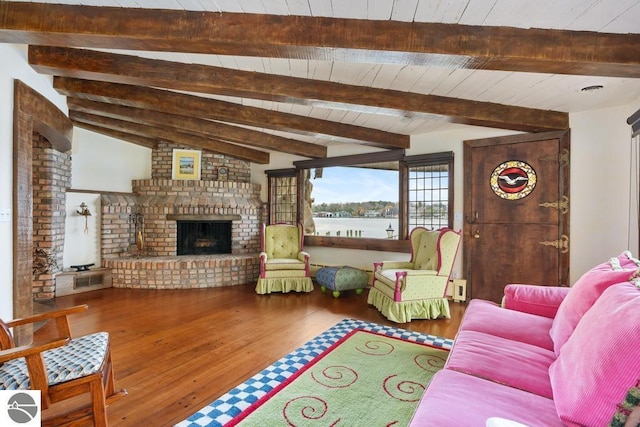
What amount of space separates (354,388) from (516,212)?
2900 millimetres

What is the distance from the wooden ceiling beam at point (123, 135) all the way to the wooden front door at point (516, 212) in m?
5.05

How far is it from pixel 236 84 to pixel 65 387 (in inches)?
90.5

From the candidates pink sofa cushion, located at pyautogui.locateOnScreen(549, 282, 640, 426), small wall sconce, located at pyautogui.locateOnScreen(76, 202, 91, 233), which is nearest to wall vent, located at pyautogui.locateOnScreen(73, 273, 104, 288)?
small wall sconce, located at pyautogui.locateOnScreen(76, 202, 91, 233)

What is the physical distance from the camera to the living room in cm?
244

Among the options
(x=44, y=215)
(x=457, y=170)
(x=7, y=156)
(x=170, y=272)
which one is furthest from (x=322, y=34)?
(x=44, y=215)

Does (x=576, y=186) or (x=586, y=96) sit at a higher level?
(x=586, y=96)

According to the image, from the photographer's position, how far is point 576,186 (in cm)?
339

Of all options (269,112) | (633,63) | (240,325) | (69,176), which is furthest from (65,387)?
(69,176)

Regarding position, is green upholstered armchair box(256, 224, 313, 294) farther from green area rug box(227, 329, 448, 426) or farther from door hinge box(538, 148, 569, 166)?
door hinge box(538, 148, 569, 166)

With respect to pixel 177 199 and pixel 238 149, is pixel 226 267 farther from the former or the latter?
pixel 238 149

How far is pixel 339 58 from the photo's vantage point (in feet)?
6.41

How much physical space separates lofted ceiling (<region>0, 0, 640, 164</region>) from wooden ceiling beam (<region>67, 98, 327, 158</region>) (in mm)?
18

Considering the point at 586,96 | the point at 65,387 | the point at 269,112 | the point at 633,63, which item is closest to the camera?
the point at 65,387

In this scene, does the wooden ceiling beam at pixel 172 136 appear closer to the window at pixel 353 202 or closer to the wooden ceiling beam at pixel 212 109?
the wooden ceiling beam at pixel 212 109
